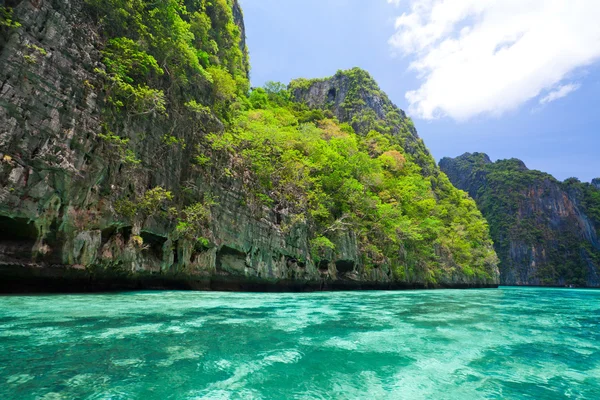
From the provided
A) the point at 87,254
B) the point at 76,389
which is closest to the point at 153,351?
the point at 76,389

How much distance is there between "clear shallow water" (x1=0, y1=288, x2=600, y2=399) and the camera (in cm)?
291

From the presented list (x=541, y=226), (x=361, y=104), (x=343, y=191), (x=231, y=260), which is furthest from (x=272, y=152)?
(x=541, y=226)

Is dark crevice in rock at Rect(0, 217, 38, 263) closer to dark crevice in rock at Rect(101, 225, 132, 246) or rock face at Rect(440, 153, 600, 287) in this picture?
dark crevice in rock at Rect(101, 225, 132, 246)

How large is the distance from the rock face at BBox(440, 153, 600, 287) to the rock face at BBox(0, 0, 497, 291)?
80402mm

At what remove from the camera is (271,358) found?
392 cm

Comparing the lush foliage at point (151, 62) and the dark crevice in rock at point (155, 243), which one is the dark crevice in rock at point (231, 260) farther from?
the lush foliage at point (151, 62)

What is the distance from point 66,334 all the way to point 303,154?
69.8 ft

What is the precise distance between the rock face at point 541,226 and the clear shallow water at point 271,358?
274 feet

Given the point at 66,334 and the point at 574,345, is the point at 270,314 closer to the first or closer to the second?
the point at 66,334

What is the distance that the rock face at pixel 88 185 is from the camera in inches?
330

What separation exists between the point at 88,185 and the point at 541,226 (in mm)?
96191

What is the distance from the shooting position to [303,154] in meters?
24.7

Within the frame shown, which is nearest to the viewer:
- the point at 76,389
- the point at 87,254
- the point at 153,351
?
the point at 76,389

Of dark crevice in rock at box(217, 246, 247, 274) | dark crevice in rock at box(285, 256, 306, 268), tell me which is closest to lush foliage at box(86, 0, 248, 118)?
dark crevice in rock at box(217, 246, 247, 274)
